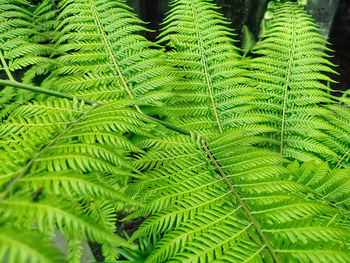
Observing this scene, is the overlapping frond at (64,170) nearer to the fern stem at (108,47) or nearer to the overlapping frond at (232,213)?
the overlapping frond at (232,213)

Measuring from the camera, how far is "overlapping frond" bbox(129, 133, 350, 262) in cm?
55

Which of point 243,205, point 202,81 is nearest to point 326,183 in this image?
point 243,205

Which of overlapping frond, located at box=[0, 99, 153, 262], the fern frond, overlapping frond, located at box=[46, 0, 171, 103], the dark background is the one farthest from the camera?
the dark background

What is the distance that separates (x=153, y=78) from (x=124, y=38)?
27 cm

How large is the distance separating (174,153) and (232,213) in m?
0.35

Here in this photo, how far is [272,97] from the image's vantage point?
130 cm

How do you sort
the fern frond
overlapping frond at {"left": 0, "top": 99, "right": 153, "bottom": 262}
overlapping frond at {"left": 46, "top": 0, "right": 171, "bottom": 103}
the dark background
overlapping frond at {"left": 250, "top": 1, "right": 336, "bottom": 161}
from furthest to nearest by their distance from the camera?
1. the dark background
2. overlapping frond at {"left": 250, "top": 1, "right": 336, "bottom": 161}
3. overlapping frond at {"left": 46, "top": 0, "right": 171, "bottom": 103}
4. the fern frond
5. overlapping frond at {"left": 0, "top": 99, "right": 153, "bottom": 262}

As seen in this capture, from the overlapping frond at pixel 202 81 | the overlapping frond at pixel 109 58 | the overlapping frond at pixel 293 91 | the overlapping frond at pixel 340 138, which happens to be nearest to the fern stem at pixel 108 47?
the overlapping frond at pixel 109 58

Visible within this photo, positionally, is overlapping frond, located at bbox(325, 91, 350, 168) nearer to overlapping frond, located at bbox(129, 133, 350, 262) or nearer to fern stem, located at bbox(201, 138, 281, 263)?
overlapping frond, located at bbox(129, 133, 350, 262)

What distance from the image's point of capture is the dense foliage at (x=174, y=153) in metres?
0.53

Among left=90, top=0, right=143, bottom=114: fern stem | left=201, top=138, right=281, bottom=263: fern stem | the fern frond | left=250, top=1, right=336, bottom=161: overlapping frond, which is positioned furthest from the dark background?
left=201, top=138, right=281, bottom=263: fern stem

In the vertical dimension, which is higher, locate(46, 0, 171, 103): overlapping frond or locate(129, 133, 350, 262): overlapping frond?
locate(46, 0, 171, 103): overlapping frond

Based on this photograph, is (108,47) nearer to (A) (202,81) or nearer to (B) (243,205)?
(A) (202,81)

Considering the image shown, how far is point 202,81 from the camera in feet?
4.13
